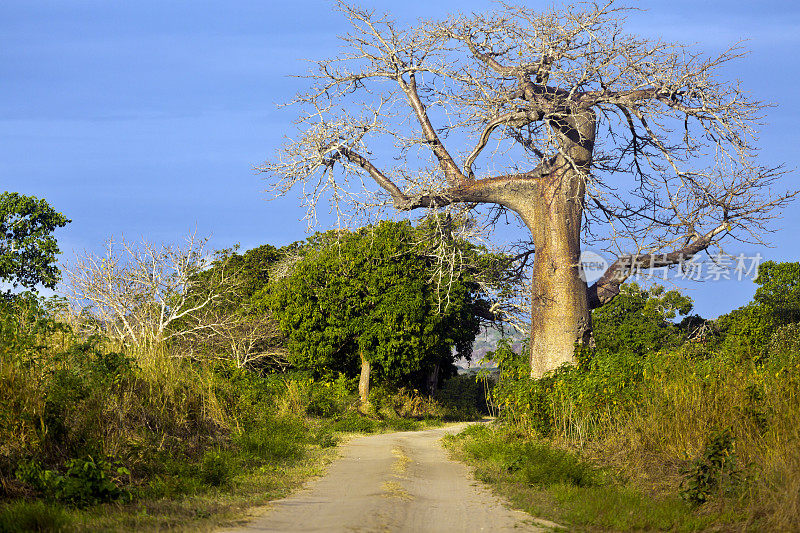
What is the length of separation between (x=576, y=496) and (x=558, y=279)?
6.07 m

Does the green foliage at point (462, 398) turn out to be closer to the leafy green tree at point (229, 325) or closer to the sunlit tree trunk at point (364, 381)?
the sunlit tree trunk at point (364, 381)

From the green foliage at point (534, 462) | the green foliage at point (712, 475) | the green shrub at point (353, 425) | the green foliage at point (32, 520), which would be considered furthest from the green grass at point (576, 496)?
the green shrub at point (353, 425)

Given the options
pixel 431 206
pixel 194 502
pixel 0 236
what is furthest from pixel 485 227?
pixel 0 236

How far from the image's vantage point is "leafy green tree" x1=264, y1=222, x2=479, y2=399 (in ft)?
78.8

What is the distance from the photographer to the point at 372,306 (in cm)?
2514

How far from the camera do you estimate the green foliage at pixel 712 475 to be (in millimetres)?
7516

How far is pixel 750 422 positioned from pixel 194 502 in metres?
6.42

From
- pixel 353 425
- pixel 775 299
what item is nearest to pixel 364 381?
pixel 353 425

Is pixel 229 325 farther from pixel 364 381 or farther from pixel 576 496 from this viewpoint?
pixel 576 496

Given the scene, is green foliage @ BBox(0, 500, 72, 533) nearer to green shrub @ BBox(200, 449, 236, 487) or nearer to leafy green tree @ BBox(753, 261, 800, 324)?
green shrub @ BBox(200, 449, 236, 487)

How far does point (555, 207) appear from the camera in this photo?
45.2ft

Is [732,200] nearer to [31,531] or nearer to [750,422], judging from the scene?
[750,422]

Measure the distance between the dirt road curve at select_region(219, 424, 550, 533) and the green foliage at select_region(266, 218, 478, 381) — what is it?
40.5 feet

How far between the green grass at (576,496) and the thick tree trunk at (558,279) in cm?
238
